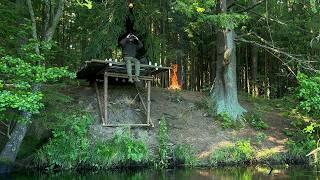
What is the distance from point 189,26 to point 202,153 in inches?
363

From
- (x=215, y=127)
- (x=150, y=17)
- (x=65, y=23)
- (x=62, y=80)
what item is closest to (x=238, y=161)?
(x=215, y=127)

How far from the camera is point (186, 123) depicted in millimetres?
17406

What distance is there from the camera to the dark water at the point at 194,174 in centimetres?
1222

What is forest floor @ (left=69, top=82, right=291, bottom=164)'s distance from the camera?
1570 centimetres

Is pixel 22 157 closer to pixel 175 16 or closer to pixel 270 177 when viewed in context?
pixel 270 177

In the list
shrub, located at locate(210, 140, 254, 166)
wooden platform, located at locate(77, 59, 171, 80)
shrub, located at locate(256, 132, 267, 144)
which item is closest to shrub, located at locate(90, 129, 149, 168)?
shrub, located at locate(210, 140, 254, 166)

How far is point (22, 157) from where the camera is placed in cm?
1423

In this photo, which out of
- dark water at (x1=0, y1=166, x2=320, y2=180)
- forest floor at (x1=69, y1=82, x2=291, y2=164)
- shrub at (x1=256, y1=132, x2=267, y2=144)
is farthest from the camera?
shrub at (x1=256, y1=132, x2=267, y2=144)

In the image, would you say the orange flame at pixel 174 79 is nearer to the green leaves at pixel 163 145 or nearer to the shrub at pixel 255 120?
the shrub at pixel 255 120

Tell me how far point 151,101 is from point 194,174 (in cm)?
617

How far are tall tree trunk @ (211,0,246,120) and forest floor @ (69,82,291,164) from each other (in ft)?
2.26

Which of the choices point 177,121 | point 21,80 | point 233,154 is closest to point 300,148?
point 233,154

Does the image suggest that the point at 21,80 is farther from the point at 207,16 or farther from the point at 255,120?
the point at 255,120

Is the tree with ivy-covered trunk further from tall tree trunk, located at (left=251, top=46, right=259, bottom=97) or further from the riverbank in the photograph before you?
tall tree trunk, located at (left=251, top=46, right=259, bottom=97)
